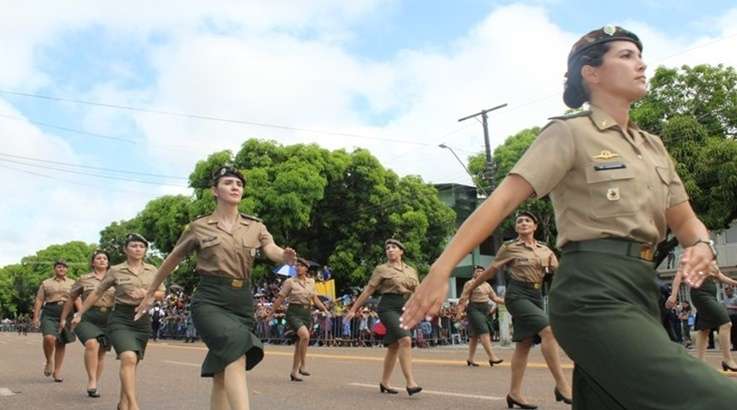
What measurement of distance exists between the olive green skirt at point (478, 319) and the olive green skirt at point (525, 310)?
6865 mm

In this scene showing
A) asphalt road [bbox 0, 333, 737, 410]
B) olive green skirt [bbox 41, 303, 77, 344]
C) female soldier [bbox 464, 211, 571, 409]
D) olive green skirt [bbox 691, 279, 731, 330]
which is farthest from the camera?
olive green skirt [bbox 41, 303, 77, 344]

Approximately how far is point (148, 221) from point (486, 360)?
115 feet

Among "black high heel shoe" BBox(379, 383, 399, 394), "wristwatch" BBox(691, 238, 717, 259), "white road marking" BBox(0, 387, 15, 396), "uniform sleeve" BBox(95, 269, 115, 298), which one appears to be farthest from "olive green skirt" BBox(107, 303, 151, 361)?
"wristwatch" BBox(691, 238, 717, 259)

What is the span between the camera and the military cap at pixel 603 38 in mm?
3361

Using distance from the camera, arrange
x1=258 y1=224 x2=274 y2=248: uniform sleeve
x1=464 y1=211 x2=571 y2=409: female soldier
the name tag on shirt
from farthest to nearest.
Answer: x1=464 y1=211 x2=571 y2=409: female soldier → x1=258 y1=224 x2=274 y2=248: uniform sleeve → the name tag on shirt

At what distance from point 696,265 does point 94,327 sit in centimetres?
923

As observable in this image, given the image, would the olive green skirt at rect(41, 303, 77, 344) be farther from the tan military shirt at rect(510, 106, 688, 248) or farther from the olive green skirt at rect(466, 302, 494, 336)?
the tan military shirt at rect(510, 106, 688, 248)

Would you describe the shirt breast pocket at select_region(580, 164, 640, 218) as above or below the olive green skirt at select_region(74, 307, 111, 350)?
above

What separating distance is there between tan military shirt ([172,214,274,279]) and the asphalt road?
3218mm

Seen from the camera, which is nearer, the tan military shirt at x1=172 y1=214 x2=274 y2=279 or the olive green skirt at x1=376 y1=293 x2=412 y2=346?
the tan military shirt at x1=172 y1=214 x2=274 y2=279

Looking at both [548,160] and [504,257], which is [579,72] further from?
[504,257]

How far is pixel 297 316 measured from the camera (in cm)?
1417

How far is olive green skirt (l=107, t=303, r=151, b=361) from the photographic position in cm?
827

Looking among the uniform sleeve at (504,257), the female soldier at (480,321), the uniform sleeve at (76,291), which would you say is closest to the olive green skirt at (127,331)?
the uniform sleeve at (76,291)
